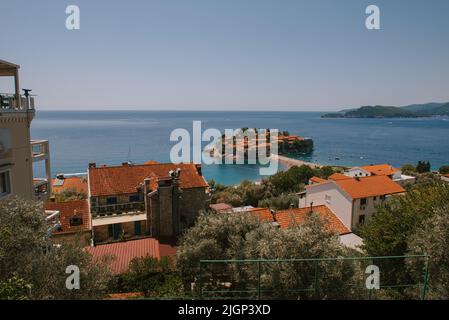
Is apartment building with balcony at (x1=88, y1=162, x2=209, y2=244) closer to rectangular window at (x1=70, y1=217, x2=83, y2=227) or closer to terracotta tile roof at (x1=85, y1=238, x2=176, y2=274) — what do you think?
rectangular window at (x1=70, y1=217, x2=83, y2=227)

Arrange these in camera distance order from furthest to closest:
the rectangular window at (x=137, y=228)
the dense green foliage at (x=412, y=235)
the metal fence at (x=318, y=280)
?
the rectangular window at (x=137, y=228) < the dense green foliage at (x=412, y=235) < the metal fence at (x=318, y=280)

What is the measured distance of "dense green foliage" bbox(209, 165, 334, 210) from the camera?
35.0 metres

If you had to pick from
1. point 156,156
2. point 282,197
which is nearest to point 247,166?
point 156,156

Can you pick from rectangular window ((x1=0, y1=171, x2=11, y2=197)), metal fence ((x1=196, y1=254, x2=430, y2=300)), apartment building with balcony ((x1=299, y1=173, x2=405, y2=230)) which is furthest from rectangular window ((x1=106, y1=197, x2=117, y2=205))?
apartment building with balcony ((x1=299, y1=173, x2=405, y2=230))

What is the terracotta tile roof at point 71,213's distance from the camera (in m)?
20.3

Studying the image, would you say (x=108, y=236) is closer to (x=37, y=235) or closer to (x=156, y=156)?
(x=37, y=235)

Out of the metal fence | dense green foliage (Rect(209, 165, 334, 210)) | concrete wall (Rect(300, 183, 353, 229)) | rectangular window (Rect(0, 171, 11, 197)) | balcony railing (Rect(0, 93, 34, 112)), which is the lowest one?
dense green foliage (Rect(209, 165, 334, 210))

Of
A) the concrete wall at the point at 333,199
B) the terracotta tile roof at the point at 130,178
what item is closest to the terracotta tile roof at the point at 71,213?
the terracotta tile roof at the point at 130,178

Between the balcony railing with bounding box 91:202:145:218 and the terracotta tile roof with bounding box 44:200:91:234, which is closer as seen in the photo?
the terracotta tile roof with bounding box 44:200:91:234

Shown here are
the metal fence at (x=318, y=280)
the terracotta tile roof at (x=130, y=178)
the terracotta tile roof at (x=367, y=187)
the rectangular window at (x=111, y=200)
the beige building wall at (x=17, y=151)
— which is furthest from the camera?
the terracotta tile roof at (x=367, y=187)

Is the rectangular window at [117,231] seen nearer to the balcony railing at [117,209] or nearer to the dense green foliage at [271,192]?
the balcony railing at [117,209]

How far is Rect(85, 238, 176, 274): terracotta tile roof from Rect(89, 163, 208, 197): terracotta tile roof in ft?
13.4

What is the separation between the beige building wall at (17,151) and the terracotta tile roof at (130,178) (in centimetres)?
871

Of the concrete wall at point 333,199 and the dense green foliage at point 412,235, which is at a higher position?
the dense green foliage at point 412,235
